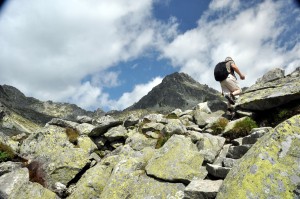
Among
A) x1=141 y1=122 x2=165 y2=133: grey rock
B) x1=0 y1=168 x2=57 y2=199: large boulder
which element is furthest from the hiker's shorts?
x1=0 y1=168 x2=57 y2=199: large boulder

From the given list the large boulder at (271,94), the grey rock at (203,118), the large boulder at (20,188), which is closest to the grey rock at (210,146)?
the large boulder at (271,94)

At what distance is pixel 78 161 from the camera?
2030 cm

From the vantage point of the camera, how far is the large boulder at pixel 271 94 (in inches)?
744

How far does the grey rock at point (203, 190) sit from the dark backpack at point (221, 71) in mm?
10528

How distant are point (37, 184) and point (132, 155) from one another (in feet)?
18.0

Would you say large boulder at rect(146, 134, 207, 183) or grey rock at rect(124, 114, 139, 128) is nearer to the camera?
large boulder at rect(146, 134, 207, 183)

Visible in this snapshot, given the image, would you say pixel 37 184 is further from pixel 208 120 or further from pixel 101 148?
pixel 208 120

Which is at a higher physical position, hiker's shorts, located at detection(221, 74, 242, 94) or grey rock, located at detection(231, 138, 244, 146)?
hiker's shorts, located at detection(221, 74, 242, 94)

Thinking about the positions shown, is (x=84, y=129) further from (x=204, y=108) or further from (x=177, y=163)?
(x=177, y=163)

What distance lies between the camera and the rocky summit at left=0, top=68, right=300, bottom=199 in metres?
9.70

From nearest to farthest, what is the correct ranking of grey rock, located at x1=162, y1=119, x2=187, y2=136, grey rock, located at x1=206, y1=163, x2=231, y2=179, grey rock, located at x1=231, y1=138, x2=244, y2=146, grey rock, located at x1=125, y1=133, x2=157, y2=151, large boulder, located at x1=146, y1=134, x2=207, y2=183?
grey rock, located at x1=206, y1=163, x2=231, y2=179, large boulder, located at x1=146, y1=134, x2=207, y2=183, grey rock, located at x1=231, y1=138, x2=244, y2=146, grey rock, located at x1=162, y1=119, x2=187, y2=136, grey rock, located at x1=125, y1=133, x2=157, y2=151

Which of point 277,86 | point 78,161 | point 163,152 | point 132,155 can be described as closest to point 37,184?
point 78,161

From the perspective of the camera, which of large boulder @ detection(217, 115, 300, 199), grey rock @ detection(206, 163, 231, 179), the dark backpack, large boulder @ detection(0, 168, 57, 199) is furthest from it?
the dark backpack

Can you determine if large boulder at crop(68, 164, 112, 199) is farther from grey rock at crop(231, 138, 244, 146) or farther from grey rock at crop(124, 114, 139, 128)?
grey rock at crop(124, 114, 139, 128)
